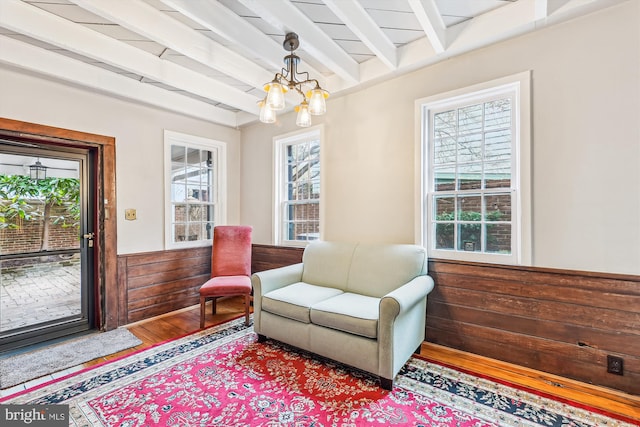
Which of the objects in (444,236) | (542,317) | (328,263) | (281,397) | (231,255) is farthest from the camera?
(231,255)

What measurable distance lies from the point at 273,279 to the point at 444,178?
1.84 metres

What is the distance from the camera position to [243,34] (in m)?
2.33

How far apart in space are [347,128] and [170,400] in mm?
2825

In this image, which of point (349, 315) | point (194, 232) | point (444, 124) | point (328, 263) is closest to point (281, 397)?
point (349, 315)

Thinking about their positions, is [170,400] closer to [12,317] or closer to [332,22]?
[12,317]

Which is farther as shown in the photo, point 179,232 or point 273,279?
point 179,232

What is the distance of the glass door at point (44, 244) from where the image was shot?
2725 mm

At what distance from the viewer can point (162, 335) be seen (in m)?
2.98

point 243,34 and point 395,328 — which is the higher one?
point 243,34

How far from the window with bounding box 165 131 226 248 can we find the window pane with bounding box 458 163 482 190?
3083mm

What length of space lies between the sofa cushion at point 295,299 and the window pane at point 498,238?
4.45 feet

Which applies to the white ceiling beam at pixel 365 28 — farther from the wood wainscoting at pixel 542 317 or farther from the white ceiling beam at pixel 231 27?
the wood wainscoting at pixel 542 317

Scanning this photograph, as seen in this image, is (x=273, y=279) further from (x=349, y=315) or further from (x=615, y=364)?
(x=615, y=364)

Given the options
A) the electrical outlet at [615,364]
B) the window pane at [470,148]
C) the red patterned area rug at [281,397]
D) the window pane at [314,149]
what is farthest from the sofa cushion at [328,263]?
the electrical outlet at [615,364]
